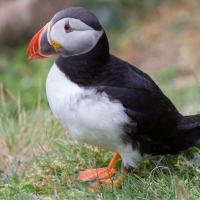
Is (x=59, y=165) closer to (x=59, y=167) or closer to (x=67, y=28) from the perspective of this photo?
(x=59, y=167)

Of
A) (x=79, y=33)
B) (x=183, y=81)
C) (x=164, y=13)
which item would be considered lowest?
(x=183, y=81)

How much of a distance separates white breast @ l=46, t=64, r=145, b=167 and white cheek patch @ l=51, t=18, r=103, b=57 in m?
0.23

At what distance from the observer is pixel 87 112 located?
3600mm

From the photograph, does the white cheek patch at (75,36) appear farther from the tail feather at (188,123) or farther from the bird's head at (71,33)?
the tail feather at (188,123)

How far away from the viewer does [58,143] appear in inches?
174

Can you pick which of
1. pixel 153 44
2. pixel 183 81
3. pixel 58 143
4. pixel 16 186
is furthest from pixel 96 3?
pixel 16 186

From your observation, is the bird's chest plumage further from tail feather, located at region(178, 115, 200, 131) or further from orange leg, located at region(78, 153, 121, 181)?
tail feather, located at region(178, 115, 200, 131)

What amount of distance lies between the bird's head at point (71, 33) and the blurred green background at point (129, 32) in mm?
5269

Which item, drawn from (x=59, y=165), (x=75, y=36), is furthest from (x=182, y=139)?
(x=75, y=36)

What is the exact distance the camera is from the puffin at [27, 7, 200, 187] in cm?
363

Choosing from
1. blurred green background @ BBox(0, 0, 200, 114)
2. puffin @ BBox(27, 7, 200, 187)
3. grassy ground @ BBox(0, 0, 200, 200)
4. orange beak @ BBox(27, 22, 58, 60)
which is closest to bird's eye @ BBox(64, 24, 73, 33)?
puffin @ BBox(27, 7, 200, 187)

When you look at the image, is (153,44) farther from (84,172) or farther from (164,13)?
(84,172)

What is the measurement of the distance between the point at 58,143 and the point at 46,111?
2.91 ft

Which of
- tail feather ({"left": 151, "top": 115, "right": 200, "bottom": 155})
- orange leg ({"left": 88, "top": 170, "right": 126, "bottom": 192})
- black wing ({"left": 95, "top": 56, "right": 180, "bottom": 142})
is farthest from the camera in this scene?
tail feather ({"left": 151, "top": 115, "right": 200, "bottom": 155})
